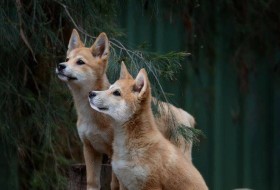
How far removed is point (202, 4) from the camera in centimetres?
917

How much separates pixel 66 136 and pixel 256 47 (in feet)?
9.30

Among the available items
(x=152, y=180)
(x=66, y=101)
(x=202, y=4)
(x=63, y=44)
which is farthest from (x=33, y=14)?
(x=202, y=4)

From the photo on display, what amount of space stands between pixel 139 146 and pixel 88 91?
583 mm

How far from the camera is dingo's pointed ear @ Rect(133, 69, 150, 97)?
5.14 meters

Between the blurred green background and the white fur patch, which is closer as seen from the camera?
the white fur patch

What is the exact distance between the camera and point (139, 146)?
16.9 ft

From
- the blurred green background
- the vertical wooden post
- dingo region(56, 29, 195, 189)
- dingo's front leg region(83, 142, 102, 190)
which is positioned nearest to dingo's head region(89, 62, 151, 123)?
dingo region(56, 29, 195, 189)

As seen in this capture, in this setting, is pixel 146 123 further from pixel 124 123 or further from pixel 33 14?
pixel 33 14

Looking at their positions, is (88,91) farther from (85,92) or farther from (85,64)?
(85,64)

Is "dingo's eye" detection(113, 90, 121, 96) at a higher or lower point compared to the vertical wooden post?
higher

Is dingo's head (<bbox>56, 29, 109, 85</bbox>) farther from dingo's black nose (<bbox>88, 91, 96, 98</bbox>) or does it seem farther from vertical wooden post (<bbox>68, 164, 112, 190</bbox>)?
vertical wooden post (<bbox>68, 164, 112, 190</bbox>)

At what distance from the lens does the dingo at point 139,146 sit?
16.7 ft

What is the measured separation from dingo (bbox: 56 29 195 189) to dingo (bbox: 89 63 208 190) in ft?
0.67

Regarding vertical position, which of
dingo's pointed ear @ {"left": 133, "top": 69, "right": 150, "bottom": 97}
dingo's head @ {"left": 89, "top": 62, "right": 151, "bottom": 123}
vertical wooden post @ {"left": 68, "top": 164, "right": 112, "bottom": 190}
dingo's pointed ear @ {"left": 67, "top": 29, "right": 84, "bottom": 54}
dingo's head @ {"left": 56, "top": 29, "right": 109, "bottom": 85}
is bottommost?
vertical wooden post @ {"left": 68, "top": 164, "right": 112, "bottom": 190}
